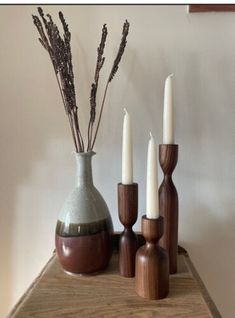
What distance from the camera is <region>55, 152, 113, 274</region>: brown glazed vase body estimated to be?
1.92 ft

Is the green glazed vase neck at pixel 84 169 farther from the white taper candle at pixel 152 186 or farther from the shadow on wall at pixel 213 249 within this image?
the shadow on wall at pixel 213 249

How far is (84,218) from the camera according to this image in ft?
1.94

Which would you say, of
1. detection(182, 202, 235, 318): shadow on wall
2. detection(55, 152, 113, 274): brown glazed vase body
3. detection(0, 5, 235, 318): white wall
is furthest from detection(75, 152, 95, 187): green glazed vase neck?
detection(182, 202, 235, 318): shadow on wall

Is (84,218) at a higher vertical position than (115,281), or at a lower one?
higher

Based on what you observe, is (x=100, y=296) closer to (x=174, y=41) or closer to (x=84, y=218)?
(x=84, y=218)

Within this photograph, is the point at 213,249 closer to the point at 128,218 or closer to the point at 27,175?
the point at 128,218

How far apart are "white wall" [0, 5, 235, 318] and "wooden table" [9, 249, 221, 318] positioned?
0.64 ft

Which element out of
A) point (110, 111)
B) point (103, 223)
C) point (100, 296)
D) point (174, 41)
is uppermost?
point (174, 41)

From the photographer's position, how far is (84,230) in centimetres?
59

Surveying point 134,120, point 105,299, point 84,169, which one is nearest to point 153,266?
point 105,299

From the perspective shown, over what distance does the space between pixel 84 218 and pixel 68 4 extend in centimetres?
51

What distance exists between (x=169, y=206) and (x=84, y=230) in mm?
173

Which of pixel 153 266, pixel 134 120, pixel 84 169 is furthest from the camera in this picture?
pixel 134 120

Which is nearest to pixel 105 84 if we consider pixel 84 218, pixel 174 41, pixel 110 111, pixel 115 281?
pixel 110 111
